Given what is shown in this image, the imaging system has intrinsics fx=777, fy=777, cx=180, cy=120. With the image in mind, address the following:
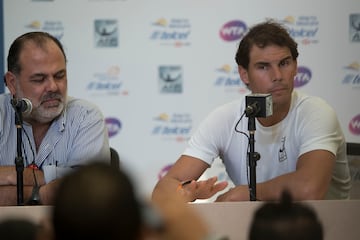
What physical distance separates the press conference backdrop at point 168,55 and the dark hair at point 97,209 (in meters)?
4.75

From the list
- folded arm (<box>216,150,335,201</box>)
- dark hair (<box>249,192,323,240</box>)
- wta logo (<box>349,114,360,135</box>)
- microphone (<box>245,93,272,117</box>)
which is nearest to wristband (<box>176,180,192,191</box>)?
folded arm (<box>216,150,335,201</box>)

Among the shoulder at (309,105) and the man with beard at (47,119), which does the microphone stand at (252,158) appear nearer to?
→ the shoulder at (309,105)

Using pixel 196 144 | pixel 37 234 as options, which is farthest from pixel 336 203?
pixel 37 234

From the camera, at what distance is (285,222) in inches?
46.1

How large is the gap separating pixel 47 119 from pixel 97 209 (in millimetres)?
2721

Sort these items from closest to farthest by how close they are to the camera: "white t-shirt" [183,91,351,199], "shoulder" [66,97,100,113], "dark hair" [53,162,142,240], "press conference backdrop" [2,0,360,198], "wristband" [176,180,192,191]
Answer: "dark hair" [53,162,142,240] → "wristband" [176,180,192,191] → "white t-shirt" [183,91,351,199] → "shoulder" [66,97,100,113] → "press conference backdrop" [2,0,360,198]

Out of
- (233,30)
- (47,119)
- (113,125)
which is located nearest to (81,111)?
(47,119)

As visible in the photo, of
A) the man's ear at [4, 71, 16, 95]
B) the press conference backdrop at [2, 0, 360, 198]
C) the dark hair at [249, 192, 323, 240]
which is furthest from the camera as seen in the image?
the press conference backdrop at [2, 0, 360, 198]

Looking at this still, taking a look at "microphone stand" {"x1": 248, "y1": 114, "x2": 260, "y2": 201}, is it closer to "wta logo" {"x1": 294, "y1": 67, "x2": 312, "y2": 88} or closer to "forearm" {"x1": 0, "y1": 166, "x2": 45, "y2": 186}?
"forearm" {"x1": 0, "y1": 166, "x2": 45, "y2": 186}

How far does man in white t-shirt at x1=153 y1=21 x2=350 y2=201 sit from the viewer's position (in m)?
3.38

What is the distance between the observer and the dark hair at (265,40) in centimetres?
364

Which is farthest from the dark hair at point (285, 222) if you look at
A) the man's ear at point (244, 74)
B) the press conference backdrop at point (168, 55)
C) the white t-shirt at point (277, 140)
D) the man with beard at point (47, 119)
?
the press conference backdrop at point (168, 55)

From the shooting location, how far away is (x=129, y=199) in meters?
0.95

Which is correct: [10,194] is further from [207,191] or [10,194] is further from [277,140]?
[277,140]
